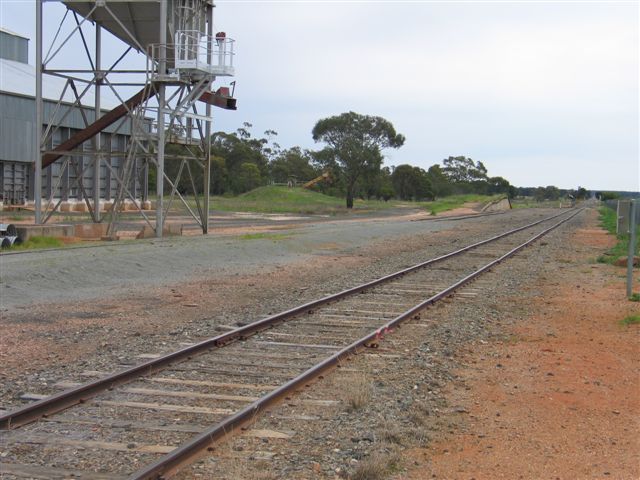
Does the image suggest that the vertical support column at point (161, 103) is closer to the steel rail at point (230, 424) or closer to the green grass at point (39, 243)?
the green grass at point (39, 243)

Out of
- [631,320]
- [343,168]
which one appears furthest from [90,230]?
[343,168]

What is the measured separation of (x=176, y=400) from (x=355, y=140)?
7776 cm

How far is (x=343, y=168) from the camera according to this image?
273 feet

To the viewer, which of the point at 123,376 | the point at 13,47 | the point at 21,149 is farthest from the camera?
the point at 13,47

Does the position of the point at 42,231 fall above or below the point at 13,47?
below

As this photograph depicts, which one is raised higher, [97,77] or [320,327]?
[97,77]

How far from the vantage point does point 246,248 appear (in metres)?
24.4

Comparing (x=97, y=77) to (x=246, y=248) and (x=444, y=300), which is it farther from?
(x=444, y=300)

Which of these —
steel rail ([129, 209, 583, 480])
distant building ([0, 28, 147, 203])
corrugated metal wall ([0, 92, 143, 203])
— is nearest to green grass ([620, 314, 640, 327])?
steel rail ([129, 209, 583, 480])

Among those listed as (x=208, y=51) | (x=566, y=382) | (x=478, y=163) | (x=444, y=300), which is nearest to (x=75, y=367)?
(x=566, y=382)

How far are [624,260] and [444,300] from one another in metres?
10.4

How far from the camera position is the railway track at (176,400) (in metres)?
5.46

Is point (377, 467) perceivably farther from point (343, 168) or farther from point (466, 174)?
point (466, 174)

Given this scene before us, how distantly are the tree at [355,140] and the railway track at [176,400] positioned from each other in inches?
2799
